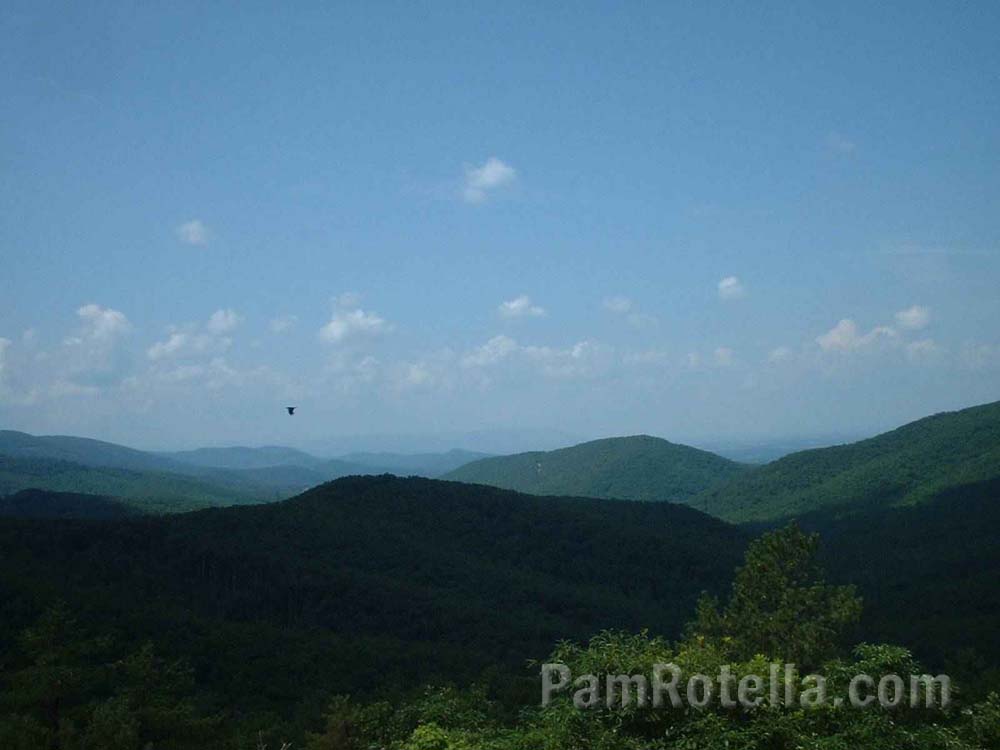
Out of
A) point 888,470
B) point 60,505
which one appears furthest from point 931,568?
point 60,505

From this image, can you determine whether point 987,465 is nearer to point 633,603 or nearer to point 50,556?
point 633,603

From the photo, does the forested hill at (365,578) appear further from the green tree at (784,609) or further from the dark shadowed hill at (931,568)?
the green tree at (784,609)

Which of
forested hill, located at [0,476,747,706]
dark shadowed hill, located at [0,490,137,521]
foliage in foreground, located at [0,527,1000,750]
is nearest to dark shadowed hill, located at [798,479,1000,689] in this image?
foliage in foreground, located at [0,527,1000,750]

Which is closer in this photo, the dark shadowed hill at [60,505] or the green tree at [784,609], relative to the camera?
the green tree at [784,609]

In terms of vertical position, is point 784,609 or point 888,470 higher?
point 888,470

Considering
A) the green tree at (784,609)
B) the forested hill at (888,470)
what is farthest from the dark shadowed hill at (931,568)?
the forested hill at (888,470)

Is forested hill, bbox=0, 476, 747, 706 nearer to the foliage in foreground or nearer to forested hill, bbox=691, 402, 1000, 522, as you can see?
the foliage in foreground

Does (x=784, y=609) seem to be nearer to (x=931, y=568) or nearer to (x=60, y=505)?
(x=931, y=568)
